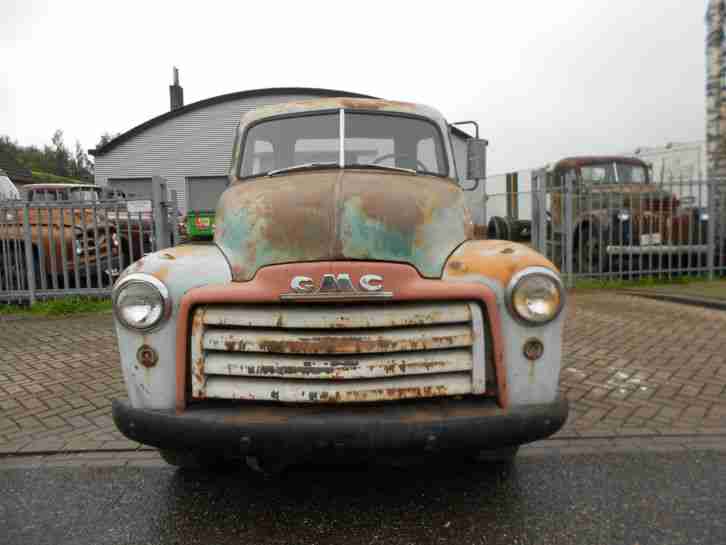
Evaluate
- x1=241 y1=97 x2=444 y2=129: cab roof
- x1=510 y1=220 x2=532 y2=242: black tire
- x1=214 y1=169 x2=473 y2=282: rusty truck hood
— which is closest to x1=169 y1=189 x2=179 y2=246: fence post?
x1=241 y1=97 x2=444 y2=129: cab roof

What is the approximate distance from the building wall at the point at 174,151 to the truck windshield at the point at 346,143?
56.2ft

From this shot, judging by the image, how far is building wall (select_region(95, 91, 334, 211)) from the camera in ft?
66.2

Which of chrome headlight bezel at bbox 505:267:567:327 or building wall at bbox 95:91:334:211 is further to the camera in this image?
building wall at bbox 95:91:334:211

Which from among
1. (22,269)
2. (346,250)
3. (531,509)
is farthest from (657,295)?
(22,269)

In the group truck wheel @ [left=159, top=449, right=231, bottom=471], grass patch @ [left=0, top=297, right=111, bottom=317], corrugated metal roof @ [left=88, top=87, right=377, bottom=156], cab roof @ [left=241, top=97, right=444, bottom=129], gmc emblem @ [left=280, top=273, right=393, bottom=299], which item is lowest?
truck wheel @ [left=159, top=449, right=231, bottom=471]

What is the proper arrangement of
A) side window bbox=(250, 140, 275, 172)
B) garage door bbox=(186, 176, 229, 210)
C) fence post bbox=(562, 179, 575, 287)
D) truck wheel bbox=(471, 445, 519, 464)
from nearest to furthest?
1. truck wheel bbox=(471, 445, 519, 464)
2. side window bbox=(250, 140, 275, 172)
3. fence post bbox=(562, 179, 575, 287)
4. garage door bbox=(186, 176, 229, 210)

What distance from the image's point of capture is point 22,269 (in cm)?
852

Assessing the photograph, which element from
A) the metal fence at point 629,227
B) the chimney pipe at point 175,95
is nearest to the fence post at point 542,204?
the metal fence at point 629,227

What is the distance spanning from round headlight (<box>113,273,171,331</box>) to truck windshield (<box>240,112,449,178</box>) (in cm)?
145

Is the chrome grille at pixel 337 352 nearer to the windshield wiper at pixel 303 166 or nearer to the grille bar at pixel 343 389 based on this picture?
the grille bar at pixel 343 389

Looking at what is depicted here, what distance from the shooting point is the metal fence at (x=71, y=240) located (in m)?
8.27

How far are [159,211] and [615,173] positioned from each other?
8.61 meters

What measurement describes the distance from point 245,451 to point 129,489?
45.3 inches

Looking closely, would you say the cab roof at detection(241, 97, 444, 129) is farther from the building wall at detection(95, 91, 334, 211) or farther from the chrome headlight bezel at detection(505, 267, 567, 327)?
the building wall at detection(95, 91, 334, 211)
